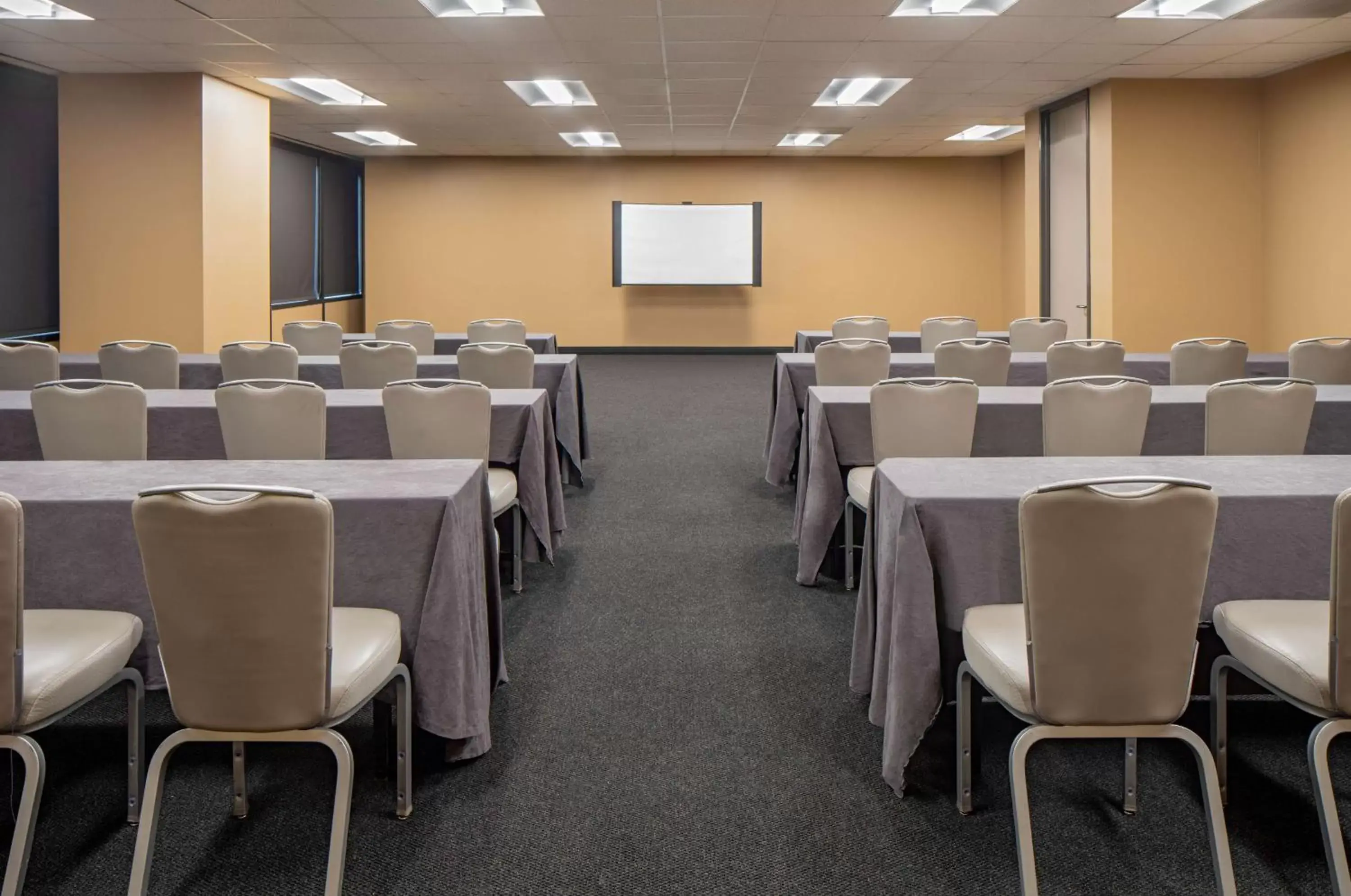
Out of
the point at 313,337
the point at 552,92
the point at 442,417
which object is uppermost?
the point at 552,92

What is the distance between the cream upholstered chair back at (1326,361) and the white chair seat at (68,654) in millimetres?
5494

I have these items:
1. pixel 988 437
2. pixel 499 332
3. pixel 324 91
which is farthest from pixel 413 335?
pixel 988 437

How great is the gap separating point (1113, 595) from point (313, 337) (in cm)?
670

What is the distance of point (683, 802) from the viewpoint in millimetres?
2373

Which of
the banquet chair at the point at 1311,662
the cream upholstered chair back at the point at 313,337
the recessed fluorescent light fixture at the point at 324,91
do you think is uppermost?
the recessed fluorescent light fixture at the point at 324,91

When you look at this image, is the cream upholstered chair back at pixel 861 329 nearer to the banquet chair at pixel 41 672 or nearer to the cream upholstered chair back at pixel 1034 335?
the cream upholstered chair back at pixel 1034 335

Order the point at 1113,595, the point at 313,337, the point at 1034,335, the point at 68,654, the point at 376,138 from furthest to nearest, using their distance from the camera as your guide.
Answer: the point at 376,138
the point at 1034,335
the point at 313,337
the point at 68,654
the point at 1113,595

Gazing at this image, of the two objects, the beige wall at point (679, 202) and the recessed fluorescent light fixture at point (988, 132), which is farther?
A: the beige wall at point (679, 202)

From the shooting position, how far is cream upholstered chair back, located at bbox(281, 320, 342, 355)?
7414 millimetres

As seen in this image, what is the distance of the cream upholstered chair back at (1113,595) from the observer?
5.96 feet

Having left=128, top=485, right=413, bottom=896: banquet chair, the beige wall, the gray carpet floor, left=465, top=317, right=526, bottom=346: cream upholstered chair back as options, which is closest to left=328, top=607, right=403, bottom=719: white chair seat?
left=128, top=485, right=413, bottom=896: banquet chair

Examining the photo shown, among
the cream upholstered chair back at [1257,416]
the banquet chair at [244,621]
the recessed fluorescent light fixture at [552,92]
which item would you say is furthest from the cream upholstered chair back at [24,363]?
the cream upholstered chair back at [1257,416]

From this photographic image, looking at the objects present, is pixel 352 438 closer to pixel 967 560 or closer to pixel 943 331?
pixel 967 560

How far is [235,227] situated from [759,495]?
6.06 meters
